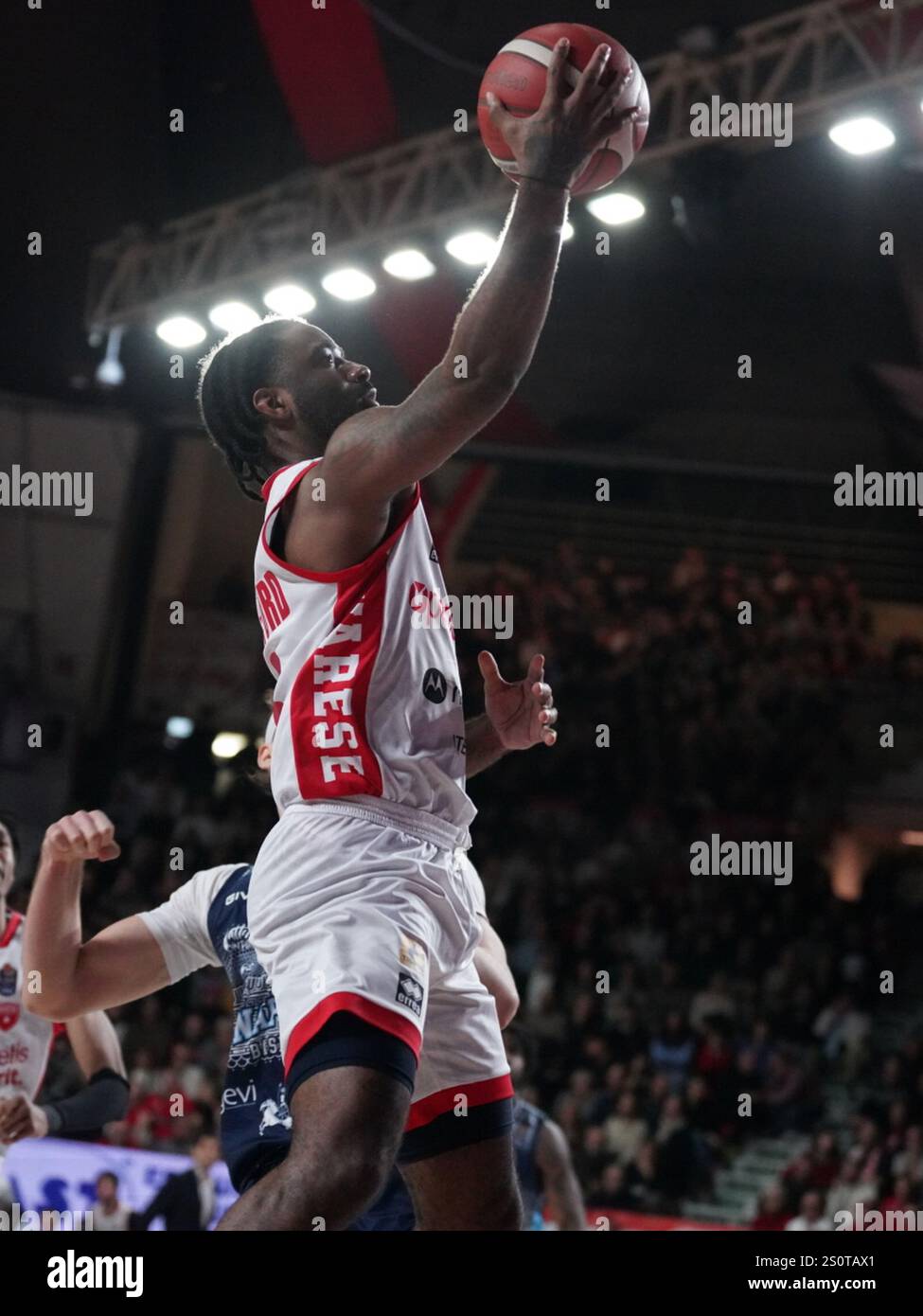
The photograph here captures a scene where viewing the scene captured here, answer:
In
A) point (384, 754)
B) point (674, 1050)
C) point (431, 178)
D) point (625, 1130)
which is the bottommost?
point (625, 1130)

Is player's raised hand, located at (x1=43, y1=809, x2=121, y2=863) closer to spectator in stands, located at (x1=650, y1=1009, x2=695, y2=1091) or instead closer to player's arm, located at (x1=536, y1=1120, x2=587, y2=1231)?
player's arm, located at (x1=536, y1=1120, x2=587, y2=1231)

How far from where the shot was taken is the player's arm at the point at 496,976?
3.38 metres

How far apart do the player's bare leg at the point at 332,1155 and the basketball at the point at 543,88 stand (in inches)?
66.8

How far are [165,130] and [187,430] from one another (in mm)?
2901

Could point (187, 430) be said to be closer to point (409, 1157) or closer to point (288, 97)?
point (288, 97)

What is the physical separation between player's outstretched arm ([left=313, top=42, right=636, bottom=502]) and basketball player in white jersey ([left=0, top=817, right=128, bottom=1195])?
2016 mm

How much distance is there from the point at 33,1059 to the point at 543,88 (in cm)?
332

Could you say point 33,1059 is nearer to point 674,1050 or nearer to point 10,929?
point 10,929

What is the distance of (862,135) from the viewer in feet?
30.0

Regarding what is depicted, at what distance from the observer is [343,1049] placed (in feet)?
8.50

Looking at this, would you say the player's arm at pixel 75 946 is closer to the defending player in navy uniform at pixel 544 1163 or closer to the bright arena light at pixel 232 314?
the defending player in navy uniform at pixel 544 1163

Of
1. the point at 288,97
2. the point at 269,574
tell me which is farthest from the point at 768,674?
the point at 269,574

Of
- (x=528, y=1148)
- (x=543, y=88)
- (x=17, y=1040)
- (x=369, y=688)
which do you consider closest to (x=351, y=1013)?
(x=369, y=688)
